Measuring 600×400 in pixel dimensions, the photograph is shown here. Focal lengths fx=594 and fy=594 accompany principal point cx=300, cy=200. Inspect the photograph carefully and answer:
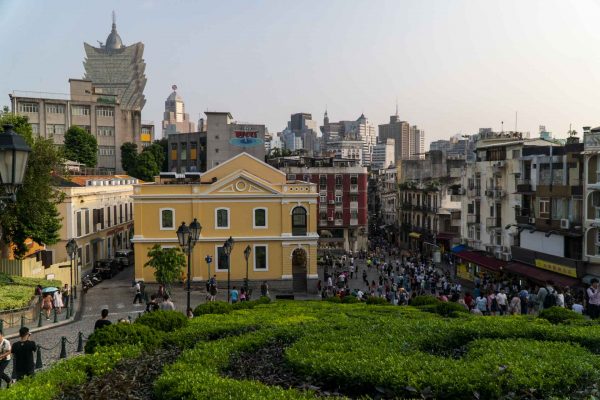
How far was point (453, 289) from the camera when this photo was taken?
114ft

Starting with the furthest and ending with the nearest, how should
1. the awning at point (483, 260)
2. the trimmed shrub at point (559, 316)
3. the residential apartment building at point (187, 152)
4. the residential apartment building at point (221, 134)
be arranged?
1. the residential apartment building at point (187, 152)
2. the residential apartment building at point (221, 134)
3. the awning at point (483, 260)
4. the trimmed shrub at point (559, 316)

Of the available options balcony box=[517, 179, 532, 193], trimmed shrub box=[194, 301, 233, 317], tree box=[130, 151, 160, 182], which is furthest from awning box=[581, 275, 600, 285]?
tree box=[130, 151, 160, 182]

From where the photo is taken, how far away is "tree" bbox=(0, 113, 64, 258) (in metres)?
30.7

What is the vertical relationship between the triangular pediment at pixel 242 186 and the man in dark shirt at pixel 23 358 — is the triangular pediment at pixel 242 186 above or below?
above

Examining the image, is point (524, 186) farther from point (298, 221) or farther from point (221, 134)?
point (221, 134)

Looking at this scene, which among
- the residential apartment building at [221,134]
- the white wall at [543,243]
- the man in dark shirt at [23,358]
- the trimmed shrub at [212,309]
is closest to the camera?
the man in dark shirt at [23,358]

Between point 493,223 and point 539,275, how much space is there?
9241 mm

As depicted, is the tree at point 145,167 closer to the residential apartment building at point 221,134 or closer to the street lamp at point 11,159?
the residential apartment building at point 221,134

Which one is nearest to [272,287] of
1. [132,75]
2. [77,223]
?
[77,223]

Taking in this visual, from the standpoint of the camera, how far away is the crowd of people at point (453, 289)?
77.9ft

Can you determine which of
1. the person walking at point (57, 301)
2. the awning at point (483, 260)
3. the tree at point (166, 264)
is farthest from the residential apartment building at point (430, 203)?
the person walking at point (57, 301)

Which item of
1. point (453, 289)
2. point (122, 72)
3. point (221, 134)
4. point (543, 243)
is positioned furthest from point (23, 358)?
point (122, 72)

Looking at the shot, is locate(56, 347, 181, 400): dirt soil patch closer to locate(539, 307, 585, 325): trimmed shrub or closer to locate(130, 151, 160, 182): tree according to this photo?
locate(539, 307, 585, 325): trimmed shrub

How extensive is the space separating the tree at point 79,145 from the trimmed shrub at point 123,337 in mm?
64521
